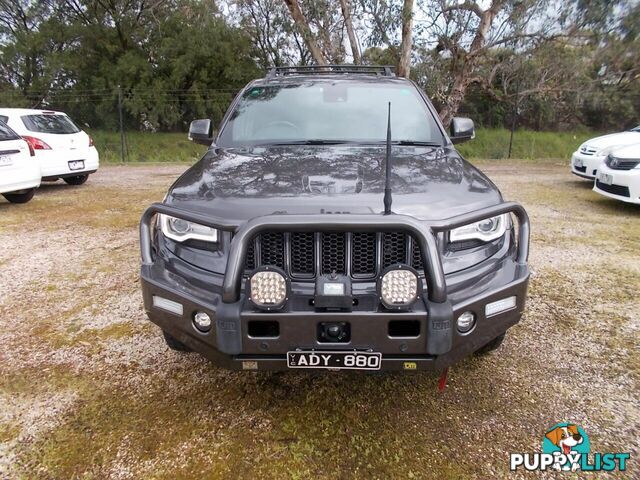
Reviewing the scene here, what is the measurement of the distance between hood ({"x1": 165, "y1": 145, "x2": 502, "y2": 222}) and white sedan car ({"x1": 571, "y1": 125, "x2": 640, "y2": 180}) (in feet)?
21.3

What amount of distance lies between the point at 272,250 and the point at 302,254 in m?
0.13

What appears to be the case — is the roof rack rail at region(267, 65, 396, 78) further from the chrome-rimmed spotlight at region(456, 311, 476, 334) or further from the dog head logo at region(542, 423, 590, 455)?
the dog head logo at region(542, 423, 590, 455)

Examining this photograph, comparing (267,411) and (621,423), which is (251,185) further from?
(621,423)

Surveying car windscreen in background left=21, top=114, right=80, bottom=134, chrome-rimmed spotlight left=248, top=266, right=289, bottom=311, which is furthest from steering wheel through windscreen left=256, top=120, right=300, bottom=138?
car windscreen in background left=21, top=114, right=80, bottom=134

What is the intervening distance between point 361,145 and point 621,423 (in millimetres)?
1971

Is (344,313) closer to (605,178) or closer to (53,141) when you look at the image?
(605,178)

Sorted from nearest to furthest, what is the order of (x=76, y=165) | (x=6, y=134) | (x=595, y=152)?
(x=6, y=134)
(x=595, y=152)
(x=76, y=165)

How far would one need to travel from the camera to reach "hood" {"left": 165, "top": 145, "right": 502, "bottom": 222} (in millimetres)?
1956

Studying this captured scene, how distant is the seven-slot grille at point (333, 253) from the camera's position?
1.90 meters

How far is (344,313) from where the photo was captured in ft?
5.83

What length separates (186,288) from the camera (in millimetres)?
1954

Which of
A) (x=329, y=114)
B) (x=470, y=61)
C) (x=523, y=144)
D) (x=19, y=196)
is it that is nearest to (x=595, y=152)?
(x=329, y=114)

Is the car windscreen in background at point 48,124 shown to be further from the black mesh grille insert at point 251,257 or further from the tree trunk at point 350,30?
the tree trunk at point 350,30

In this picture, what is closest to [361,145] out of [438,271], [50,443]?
[438,271]
